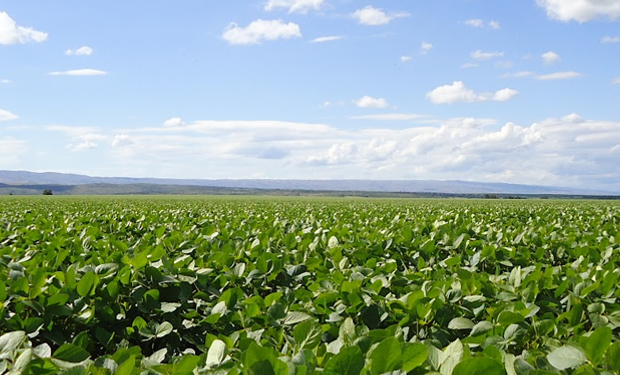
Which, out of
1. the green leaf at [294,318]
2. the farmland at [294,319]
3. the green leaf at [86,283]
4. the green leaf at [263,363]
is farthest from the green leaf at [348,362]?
the green leaf at [86,283]

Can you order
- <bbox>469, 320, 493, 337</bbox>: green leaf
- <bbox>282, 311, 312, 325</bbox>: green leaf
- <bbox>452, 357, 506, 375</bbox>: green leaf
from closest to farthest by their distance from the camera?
<bbox>452, 357, 506, 375</bbox>: green leaf
<bbox>469, 320, 493, 337</bbox>: green leaf
<bbox>282, 311, 312, 325</bbox>: green leaf

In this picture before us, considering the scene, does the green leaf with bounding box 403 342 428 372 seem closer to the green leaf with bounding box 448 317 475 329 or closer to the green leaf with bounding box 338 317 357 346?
the green leaf with bounding box 338 317 357 346

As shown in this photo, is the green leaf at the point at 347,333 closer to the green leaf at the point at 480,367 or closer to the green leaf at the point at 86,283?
the green leaf at the point at 480,367

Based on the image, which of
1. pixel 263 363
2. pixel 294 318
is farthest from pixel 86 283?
pixel 263 363

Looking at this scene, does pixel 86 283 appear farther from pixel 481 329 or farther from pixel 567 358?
pixel 567 358

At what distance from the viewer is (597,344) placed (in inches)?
64.0

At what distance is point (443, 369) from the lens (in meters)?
1.58

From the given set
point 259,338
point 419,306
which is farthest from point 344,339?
point 419,306

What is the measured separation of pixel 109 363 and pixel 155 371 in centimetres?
19

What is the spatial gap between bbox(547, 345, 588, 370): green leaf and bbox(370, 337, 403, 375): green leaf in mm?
554

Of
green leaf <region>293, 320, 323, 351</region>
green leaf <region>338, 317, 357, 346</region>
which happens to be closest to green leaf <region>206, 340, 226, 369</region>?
green leaf <region>293, 320, 323, 351</region>

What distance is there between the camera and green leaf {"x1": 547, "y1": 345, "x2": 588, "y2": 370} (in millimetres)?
1646

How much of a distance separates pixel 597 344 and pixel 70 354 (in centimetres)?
176

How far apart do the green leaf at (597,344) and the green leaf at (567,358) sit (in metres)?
0.03
